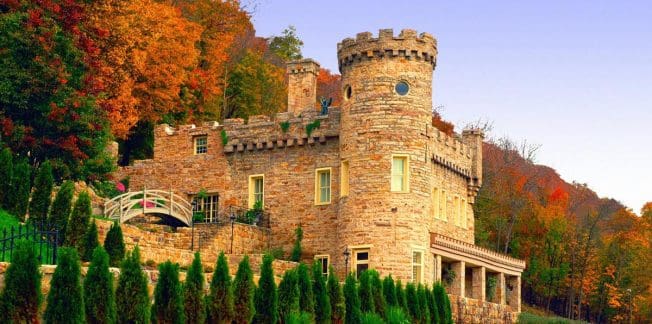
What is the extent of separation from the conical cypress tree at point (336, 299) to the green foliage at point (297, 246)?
11158 millimetres

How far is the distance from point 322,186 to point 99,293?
1965 centimetres

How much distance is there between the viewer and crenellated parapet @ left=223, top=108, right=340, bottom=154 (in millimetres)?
40562

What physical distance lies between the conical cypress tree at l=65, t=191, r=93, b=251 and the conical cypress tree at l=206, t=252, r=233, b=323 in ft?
15.7

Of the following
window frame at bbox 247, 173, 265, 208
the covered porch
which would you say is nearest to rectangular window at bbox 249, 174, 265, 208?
window frame at bbox 247, 173, 265, 208

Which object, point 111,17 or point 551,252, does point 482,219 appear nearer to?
point 551,252

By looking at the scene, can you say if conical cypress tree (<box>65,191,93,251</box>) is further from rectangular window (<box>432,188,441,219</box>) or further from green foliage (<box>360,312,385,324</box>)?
rectangular window (<box>432,188,441,219</box>)

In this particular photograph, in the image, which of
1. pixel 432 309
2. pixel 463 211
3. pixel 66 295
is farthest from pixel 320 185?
pixel 66 295

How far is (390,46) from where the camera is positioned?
38219 mm

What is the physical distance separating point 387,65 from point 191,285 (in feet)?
53.4

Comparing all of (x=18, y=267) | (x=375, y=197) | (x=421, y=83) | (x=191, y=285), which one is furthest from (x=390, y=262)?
(x=18, y=267)

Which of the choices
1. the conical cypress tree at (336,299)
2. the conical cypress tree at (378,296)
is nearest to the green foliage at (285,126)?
the conical cypress tree at (378,296)

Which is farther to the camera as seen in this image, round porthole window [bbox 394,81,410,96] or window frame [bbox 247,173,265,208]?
window frame [bbox 247,173,265,208]

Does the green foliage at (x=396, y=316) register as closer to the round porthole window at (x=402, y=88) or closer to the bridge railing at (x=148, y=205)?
the round porthole window at (x=402, y=88)

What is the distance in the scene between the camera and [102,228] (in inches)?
1291
